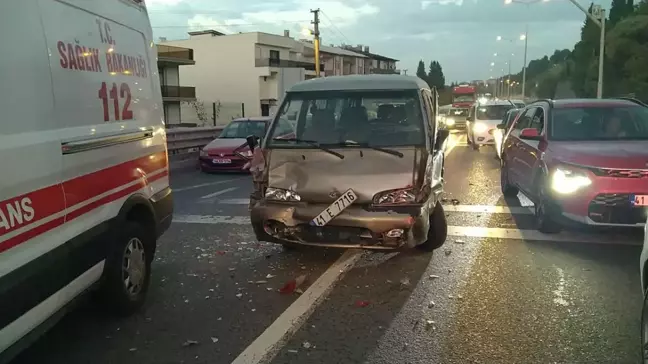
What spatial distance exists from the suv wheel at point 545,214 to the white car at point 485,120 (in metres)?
12.3

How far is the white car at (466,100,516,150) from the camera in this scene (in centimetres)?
2028

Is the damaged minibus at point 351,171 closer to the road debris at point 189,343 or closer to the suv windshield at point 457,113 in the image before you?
the road debris at point 189,343

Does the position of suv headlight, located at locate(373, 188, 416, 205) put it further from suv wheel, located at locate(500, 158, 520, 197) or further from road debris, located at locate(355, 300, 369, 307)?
suv wheel, located at locate(500, 158, 520, 197)

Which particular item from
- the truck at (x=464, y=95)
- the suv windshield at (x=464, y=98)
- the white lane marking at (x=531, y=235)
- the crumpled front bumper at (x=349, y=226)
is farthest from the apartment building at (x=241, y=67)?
the crumpled front bumper at (x=349, y=226)

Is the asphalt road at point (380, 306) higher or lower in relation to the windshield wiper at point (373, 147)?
lower

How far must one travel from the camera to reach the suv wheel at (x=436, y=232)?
661cm

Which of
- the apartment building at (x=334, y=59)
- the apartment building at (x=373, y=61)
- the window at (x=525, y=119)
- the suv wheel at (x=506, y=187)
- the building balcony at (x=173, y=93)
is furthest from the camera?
the apartment building at (x=373, y=61)

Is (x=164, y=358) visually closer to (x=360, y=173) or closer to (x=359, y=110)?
(x=360, y=173)

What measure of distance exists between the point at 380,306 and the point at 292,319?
78 centimetres

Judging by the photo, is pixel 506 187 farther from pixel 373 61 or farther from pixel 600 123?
pixel 373 61

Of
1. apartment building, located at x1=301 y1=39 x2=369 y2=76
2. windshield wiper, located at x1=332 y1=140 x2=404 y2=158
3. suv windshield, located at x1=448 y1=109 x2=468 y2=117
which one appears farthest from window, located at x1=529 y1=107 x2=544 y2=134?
apartment building, located at x1=301 y1=39 x2=369 y2=76

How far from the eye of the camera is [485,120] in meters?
21.0

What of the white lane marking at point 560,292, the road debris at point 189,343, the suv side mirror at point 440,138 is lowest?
the white lane marking at point 560,292

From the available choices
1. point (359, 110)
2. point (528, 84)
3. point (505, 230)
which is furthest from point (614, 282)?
point (528, 84)
